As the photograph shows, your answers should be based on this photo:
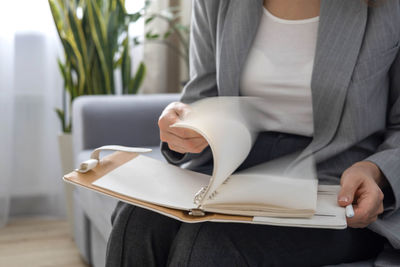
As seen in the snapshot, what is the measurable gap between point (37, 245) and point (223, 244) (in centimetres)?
131

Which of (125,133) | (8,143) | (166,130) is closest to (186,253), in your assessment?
(166,130)

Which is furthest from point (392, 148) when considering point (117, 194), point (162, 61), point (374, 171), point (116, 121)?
point (162, 61)

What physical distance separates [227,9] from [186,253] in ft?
1.51

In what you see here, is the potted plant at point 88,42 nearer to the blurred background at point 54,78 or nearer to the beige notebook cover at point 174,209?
the blurred background at point 54,78

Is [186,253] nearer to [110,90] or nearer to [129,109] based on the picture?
[129,109]

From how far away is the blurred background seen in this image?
1838mm

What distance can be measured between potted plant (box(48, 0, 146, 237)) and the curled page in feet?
3.62

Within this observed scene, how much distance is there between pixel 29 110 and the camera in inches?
83.0

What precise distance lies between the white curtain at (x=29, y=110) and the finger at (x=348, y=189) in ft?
5.15

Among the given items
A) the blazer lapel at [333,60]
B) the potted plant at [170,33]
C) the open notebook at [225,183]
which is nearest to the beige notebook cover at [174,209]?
the open notebook at [225,183]

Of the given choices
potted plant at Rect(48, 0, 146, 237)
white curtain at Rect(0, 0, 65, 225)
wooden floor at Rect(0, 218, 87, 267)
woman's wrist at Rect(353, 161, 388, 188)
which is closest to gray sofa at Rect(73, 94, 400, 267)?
wooden floor at Rect(0, 218, 87, 267)

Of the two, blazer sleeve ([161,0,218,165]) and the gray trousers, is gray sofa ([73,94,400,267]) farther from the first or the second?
the gray trousers

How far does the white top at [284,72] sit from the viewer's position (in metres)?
0.89

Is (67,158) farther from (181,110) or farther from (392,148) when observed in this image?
(392,148)
